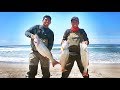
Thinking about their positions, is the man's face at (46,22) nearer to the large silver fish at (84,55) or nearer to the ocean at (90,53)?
the ocean at (90,53)

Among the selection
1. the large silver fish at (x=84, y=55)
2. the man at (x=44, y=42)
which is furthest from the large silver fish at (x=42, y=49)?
the large silver fish at (x=84, y=55)

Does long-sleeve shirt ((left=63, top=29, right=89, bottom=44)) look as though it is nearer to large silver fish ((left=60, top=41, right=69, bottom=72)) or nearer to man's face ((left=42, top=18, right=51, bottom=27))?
large silver fish ((left=60, top=41, right=69, bottom=72))

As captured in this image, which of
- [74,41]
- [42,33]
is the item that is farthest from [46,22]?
[74,41]

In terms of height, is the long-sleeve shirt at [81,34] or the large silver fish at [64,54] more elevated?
the long-sleeve shirt at [81,34]

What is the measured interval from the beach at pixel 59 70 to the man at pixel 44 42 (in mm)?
59

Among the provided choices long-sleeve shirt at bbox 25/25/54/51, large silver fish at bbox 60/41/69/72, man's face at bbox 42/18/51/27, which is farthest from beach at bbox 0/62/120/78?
man's face at bbox 42/18/51/27

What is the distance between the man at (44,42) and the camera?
A: 3.73 m

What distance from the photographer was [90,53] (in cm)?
376

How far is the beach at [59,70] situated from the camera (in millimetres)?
3732

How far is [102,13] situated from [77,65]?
31.0 inches

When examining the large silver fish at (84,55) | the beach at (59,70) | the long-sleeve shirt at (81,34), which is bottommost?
the beach at (59,70)

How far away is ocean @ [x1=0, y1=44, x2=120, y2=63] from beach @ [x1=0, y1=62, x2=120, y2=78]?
67mm
